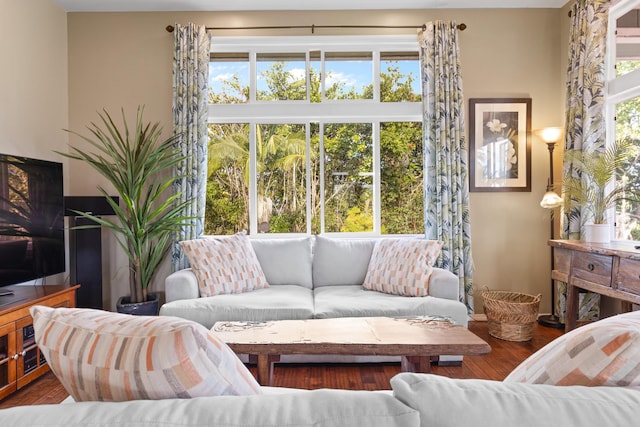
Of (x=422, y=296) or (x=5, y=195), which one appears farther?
(x=422, y=296)

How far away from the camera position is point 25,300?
8.32 ft

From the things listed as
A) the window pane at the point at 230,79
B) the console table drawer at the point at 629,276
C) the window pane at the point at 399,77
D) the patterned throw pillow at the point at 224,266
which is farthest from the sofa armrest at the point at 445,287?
the window pane at the point at 230,79

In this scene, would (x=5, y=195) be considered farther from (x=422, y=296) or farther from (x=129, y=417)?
(x=422, y=296)

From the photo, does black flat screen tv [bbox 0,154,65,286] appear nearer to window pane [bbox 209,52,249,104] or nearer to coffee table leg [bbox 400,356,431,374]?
window pane [bbox 209,52,249,104]

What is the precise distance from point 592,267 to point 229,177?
3170 millimetres

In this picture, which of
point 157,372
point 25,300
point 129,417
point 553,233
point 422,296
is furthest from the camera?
point 553,233

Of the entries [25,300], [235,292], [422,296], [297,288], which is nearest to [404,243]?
[422,296]

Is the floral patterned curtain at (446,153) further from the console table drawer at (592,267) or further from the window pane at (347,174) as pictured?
the console table drawer at (592,267)

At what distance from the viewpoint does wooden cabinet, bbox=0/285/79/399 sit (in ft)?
7.66

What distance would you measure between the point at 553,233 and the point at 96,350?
415 centimetres

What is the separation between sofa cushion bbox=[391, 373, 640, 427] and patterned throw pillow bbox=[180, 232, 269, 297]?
2590mm

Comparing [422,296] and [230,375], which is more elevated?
[230,375]

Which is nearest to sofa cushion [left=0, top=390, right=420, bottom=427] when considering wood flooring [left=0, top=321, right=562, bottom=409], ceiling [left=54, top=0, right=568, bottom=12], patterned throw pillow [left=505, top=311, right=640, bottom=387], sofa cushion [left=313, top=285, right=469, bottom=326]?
patterned throw pillow [left=505, top=311, right=640, bottom=387]

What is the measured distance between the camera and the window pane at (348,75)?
400cm
